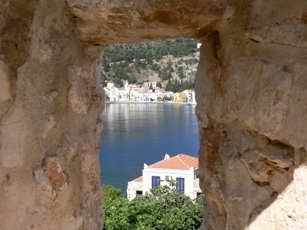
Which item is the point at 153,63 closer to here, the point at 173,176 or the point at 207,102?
the point at 173,176

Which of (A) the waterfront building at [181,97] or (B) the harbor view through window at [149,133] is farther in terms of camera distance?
(A) the waterfront building at [181,97]

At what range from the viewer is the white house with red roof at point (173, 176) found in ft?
43.8

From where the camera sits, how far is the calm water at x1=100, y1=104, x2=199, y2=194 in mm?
22734

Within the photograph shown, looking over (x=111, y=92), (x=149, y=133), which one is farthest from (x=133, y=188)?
(x=111, y=92)

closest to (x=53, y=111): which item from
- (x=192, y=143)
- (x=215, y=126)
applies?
(x=215, y=126)

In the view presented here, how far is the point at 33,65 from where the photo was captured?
1648 mm

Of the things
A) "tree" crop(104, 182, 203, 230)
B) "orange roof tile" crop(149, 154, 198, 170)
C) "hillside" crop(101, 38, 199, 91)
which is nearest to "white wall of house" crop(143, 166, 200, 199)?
"orange roof tile" crop(149, 154, 198, 170)

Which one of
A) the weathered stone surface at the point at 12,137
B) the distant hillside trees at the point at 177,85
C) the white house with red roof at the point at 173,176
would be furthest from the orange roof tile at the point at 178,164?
the distant hillside trees at the point at 177,85

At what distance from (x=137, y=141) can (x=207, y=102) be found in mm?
28336

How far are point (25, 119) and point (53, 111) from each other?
0.40ft

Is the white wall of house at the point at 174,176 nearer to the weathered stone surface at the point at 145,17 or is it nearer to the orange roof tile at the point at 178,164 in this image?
the orange roof tile at the point at 178,164

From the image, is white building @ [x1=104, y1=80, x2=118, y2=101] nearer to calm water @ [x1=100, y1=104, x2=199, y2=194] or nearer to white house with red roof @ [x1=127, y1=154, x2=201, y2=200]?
calm water @ [x1=100, y1=104, x2=199, y2=194]

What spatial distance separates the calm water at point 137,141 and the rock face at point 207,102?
1812 centimetres

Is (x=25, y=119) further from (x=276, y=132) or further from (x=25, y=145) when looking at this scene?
(x=276, y=132)
